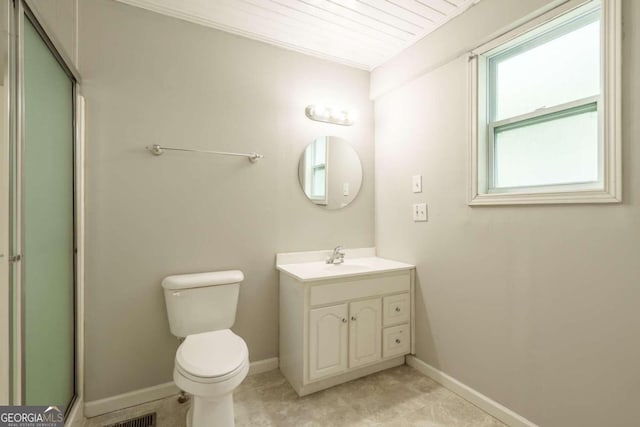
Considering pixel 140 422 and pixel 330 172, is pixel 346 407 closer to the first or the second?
pixel 140 422

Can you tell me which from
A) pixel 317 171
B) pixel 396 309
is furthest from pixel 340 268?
pixel 317 171

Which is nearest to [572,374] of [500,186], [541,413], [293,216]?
[541,413]

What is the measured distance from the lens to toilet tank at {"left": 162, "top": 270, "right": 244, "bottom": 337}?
171cm

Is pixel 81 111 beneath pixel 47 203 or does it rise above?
above

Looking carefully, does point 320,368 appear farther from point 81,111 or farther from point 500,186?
point 81,111

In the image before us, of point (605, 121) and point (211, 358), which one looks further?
point (211, 358)

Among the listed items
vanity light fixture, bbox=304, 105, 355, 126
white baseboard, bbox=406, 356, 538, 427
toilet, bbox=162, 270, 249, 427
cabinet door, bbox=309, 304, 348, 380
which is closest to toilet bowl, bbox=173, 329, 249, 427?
toilet, bbox=162, 270, 249, 427

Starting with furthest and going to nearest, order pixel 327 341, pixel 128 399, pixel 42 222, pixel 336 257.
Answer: pixel 336 257 < pixel 327 341 < pixel 128 399 < pixel 42 222

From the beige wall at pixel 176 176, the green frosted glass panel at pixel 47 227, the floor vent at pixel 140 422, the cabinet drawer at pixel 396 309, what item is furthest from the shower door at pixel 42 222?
the cabinet drawer at pixel 396 309

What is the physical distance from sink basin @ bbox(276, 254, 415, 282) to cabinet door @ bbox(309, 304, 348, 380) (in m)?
0.21

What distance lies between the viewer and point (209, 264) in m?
1.95

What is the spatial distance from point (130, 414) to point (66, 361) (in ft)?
1.59

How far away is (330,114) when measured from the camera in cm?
235

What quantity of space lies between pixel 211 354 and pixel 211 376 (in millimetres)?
168
